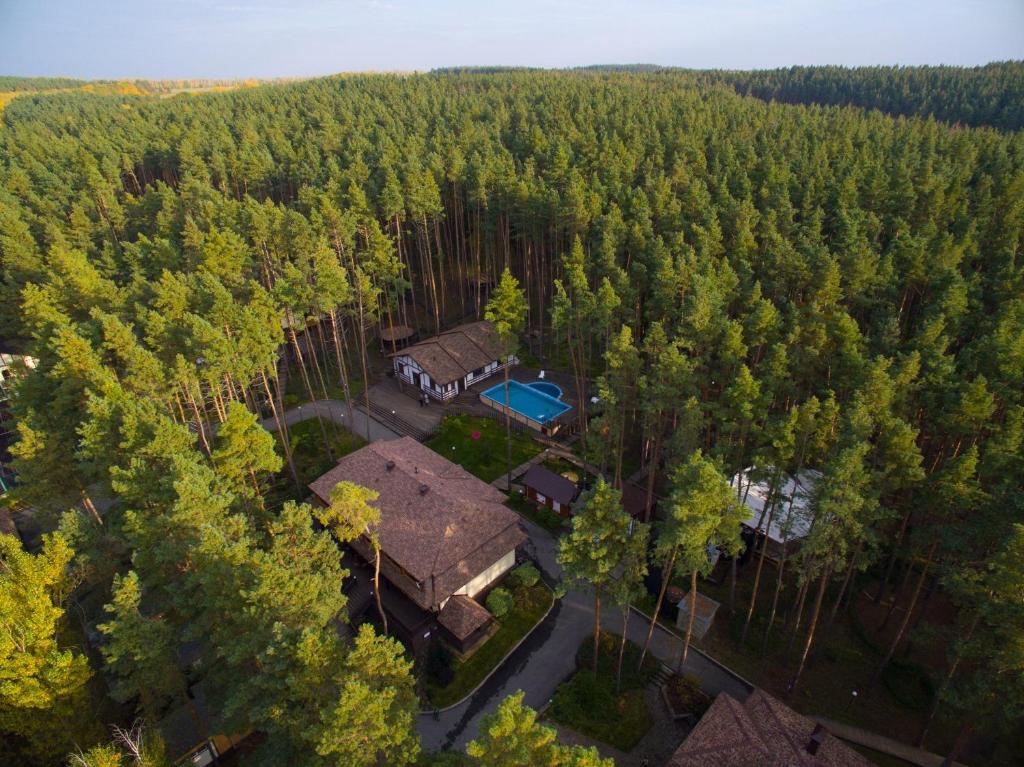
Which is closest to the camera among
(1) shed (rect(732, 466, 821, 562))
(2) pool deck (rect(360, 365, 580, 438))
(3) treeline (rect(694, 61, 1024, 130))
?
(1) shed (rect(732, 466, 821, 562))

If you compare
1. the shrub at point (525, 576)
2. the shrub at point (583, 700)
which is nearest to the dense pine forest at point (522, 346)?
the shrub at point (525, 576)

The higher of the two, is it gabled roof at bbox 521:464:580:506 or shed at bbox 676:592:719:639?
gabled roof at bbox 521:464:580:506

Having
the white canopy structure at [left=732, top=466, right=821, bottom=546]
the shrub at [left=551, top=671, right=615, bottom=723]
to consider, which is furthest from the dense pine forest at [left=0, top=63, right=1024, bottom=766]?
the shrub at [left=551, top=671, right=615, bottom=723]

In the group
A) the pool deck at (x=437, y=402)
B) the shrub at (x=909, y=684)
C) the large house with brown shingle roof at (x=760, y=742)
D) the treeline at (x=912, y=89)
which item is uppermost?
the treeline at (x=912, y=89)

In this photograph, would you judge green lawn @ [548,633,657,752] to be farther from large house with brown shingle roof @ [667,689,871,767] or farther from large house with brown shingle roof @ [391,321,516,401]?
large house with brown shingle roof @ [391,321,516,401]

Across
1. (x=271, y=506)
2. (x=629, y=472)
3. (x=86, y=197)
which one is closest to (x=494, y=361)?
(x=629, y=472)

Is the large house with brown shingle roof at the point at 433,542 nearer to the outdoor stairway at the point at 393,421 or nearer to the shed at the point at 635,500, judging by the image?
the shed at the point at 635,500
